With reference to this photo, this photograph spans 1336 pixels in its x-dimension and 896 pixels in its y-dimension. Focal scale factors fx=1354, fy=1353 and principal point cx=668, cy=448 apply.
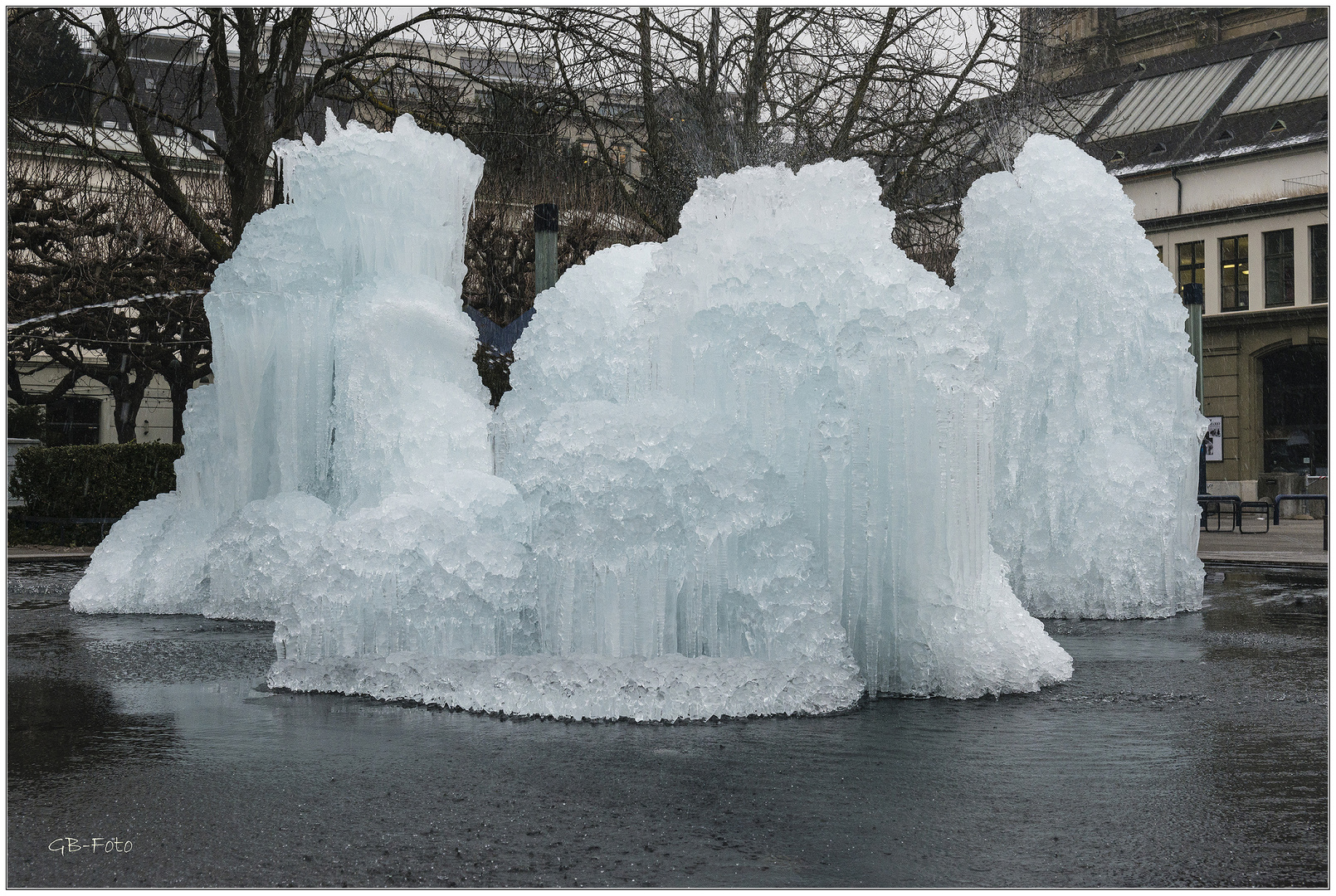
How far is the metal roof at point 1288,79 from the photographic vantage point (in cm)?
3450

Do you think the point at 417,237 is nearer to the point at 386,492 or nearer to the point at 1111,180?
the point at 386,492

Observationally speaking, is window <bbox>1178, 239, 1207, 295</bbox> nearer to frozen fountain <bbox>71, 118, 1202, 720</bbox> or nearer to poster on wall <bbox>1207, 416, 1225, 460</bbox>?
poster on wall <bbox>1207, 416, 1225, 460</bbox>

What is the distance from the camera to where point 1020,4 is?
16.5 metres

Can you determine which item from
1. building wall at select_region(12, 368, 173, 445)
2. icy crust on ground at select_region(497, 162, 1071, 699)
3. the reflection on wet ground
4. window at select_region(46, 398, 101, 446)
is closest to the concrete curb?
the reflection on wet ground

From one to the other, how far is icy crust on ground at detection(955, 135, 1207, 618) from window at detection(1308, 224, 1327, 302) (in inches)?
1004

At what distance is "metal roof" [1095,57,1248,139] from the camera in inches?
1462

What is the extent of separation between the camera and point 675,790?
4.89 meters

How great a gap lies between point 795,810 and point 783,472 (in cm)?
249

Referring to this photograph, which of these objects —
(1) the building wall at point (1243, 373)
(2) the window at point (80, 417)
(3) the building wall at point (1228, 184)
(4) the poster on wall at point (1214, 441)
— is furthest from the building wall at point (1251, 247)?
(2) the window at point (80, 417)

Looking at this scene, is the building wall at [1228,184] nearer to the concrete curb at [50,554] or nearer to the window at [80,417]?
the window at [80,417]

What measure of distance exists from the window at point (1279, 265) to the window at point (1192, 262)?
164 centimetres

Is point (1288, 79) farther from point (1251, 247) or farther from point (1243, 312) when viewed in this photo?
point (1243, 312)

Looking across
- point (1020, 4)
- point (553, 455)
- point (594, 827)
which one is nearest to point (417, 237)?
point (553, 455)

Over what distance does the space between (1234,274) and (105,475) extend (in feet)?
95.4
